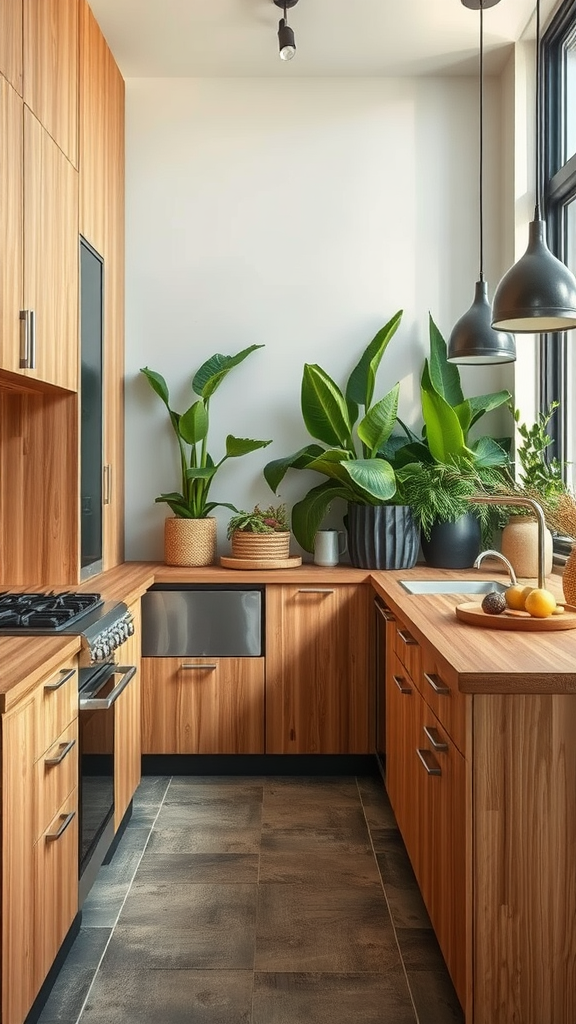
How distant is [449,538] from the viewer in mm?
3721

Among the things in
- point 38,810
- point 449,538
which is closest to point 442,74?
point 449,538

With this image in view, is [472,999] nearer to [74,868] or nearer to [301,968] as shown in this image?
[301,968]

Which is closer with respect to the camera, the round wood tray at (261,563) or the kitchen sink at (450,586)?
the kitchen sink at (450,586)

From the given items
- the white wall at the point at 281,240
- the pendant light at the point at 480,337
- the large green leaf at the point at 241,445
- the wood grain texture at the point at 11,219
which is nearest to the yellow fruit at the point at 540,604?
the pendant light at the point at 480,337

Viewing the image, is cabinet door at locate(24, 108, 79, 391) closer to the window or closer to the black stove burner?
the black stove burner

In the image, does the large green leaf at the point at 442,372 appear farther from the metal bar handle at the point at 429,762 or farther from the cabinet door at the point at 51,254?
the metal bar handle at the point at 429,762

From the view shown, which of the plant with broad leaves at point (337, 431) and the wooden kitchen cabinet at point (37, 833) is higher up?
the plant with broad leaves at point (337, 431)

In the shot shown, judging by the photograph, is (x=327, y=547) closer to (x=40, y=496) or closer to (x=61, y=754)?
(x=40, y=496)

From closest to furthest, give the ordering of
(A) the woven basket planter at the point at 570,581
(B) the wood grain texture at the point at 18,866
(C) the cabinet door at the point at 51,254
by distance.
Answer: (B) the wood grain texture at the point at 18,866, (A) the woven basket planter at the point at 570,581, (C) the cabinet door at the point at 51,254

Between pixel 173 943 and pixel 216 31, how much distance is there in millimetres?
3451

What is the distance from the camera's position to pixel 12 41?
242 centimetres

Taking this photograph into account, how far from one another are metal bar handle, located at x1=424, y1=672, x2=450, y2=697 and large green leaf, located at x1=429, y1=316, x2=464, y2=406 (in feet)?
6.65

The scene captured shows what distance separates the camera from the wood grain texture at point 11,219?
7.65ft

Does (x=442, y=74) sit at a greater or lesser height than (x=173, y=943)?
greater
